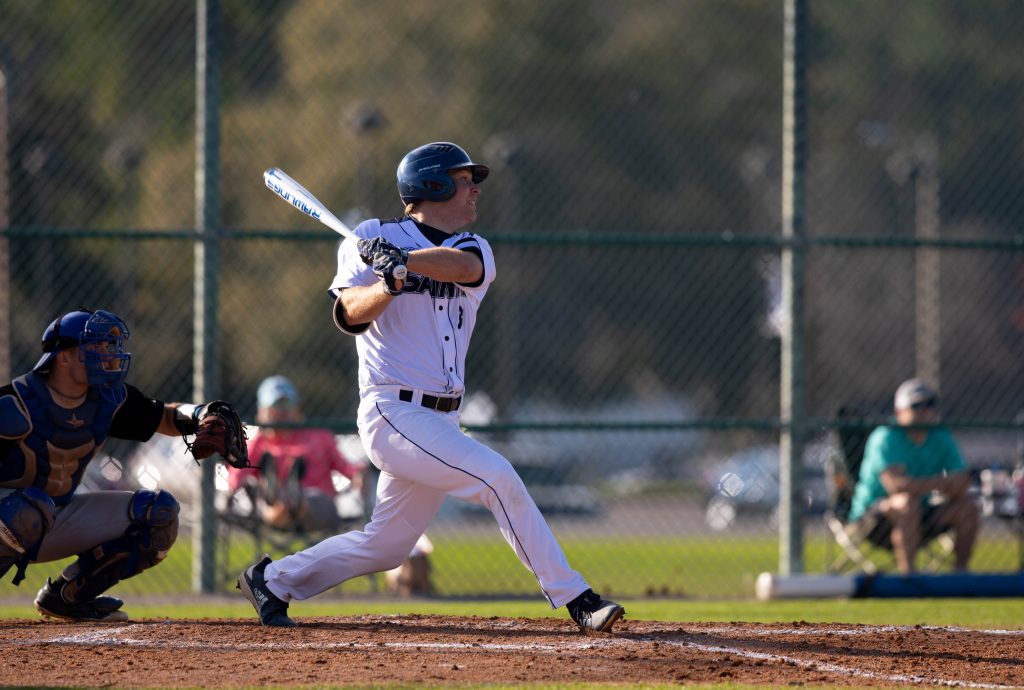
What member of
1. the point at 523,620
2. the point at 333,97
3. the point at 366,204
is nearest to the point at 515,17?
the point at 366,204

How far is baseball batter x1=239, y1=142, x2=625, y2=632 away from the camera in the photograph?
515 cm

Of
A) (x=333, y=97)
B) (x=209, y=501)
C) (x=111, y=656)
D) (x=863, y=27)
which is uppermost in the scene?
(x=863, y=27)

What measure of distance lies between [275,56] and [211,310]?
660 centimetres

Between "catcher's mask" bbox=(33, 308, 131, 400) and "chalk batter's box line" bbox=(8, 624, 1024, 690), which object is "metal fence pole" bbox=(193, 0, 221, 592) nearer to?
"catcher's mask" bbox=(33, 308, 131, 400)

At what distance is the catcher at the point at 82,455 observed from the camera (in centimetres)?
535

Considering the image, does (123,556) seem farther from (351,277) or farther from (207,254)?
(207,254)

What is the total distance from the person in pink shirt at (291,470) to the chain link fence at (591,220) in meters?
0.54

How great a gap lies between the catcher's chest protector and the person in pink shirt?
2.93 metres

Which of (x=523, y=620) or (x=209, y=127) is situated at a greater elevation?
(x=209, y=127)

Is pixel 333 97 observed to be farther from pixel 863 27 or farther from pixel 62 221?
pixel 863 27

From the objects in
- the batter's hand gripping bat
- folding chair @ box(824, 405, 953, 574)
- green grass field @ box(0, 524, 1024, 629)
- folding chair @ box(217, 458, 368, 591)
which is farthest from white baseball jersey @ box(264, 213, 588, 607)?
folding chair @ box(824, 405, 953, 574)

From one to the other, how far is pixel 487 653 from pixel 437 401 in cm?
101

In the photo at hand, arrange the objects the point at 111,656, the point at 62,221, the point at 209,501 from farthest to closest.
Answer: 1. the point at 62,221
2. the point at 209,501
3. the point at 111,656

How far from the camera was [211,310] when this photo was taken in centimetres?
828
